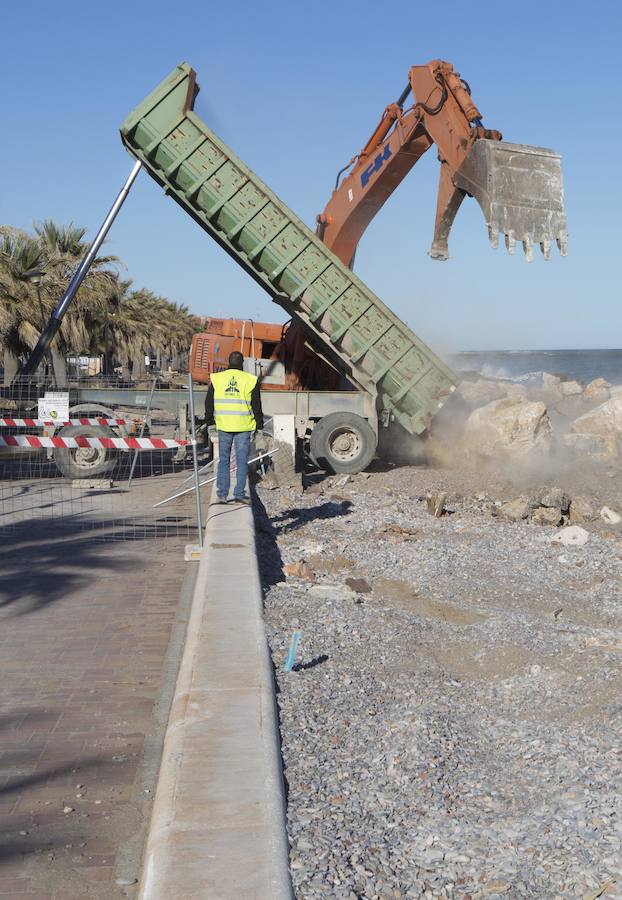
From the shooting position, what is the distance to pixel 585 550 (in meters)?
10.0

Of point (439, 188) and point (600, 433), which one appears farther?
point (600, 433)

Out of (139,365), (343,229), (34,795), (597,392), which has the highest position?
(139,365)

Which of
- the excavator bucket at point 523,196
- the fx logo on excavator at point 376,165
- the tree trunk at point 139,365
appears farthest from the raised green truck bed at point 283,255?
the tree trunk at point 139,365

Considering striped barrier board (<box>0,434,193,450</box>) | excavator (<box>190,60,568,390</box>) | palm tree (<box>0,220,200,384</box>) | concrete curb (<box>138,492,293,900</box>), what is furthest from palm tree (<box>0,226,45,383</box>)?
concrete curb (<box>138,492,293,900</box>)

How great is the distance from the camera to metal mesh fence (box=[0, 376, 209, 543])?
36.9 feet

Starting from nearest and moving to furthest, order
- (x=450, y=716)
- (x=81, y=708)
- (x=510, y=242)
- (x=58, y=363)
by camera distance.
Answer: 1. (x=450, y=716)
2. (x=81, y=708)
3. (x=510, y=242)
4. (x=58, y=363)

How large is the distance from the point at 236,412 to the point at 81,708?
4966 millimetres

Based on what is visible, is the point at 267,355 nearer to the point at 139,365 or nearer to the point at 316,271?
the point at 316,271

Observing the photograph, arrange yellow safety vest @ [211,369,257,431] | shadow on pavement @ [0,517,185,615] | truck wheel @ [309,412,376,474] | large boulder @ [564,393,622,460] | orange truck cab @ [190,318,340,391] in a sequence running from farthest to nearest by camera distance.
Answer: orange truck cab @ [190,318,340,391], large boulder @ [564,393,622,460], truck wheel @ [309,412,376,474], yellow safety vest @ [211,369,257,431], shadow on pavement @ [0,517,185,615]

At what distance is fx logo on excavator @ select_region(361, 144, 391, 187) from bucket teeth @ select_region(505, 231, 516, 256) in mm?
3967

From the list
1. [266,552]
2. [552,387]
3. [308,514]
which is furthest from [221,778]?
[552,387]

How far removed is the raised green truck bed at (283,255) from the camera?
14312 millimetres

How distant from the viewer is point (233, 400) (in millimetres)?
9781

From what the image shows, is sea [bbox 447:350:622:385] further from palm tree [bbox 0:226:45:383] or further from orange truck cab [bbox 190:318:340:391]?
palm tree [bbox 0:226:45:383]
